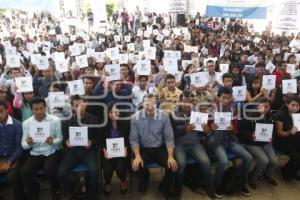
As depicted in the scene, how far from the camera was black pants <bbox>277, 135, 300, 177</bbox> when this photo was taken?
5.45m

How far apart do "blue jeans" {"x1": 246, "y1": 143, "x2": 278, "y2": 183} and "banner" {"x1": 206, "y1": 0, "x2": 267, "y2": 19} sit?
4955 mm

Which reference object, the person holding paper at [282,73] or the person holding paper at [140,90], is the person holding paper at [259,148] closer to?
the person holding paper at [140,90]

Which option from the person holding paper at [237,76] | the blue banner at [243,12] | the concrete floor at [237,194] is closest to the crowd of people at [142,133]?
the concrete floor at [237,194]

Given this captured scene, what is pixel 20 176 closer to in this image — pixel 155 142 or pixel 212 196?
pixel 155 142

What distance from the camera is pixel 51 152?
16.5 feet

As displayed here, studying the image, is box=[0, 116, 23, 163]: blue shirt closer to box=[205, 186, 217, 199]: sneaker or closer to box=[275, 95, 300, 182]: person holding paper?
box=[205, 186, 217, 199]: sneaker

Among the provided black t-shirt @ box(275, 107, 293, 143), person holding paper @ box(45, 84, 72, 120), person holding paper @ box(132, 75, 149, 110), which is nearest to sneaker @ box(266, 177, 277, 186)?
black t-shirt @ box(275, 107, 293, 143)

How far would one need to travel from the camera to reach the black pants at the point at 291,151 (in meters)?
5.45

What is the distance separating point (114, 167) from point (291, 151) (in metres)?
2.84

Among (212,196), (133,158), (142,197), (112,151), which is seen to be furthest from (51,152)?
(212,196)

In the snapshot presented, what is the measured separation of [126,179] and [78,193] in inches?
30.9

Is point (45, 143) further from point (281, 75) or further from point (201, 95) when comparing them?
point (281, 75)

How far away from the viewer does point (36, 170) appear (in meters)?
4.82

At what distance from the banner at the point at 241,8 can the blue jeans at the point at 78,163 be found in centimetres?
614
